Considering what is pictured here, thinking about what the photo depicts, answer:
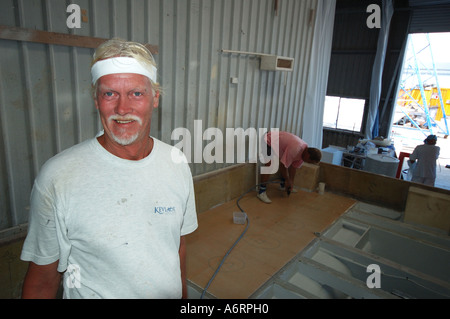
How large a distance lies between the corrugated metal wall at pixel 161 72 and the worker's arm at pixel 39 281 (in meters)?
1.47

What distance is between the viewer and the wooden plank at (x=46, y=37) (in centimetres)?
208

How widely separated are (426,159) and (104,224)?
7030 millimetres

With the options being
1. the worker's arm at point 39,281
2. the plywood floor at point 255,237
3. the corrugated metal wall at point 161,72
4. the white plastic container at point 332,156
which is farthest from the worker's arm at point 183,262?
the white plastic container at point 332,156

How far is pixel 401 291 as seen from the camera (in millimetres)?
3057

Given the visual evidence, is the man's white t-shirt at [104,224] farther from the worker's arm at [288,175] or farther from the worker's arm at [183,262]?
the worker's arm at [288,175]

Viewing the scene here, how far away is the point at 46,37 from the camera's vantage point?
89.4 inches

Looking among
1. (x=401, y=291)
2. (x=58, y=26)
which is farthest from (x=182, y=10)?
(x=401, y=291)

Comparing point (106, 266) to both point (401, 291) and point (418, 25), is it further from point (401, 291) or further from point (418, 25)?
point (418, 25)

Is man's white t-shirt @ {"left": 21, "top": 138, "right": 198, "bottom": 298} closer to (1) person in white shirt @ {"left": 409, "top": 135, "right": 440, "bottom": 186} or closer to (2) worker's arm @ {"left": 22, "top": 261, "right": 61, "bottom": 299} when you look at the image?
(2) worker's arm @ {"left": 22, "top": 261, "right": 61, "bottom": 299}

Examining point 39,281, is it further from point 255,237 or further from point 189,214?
point 255,237
